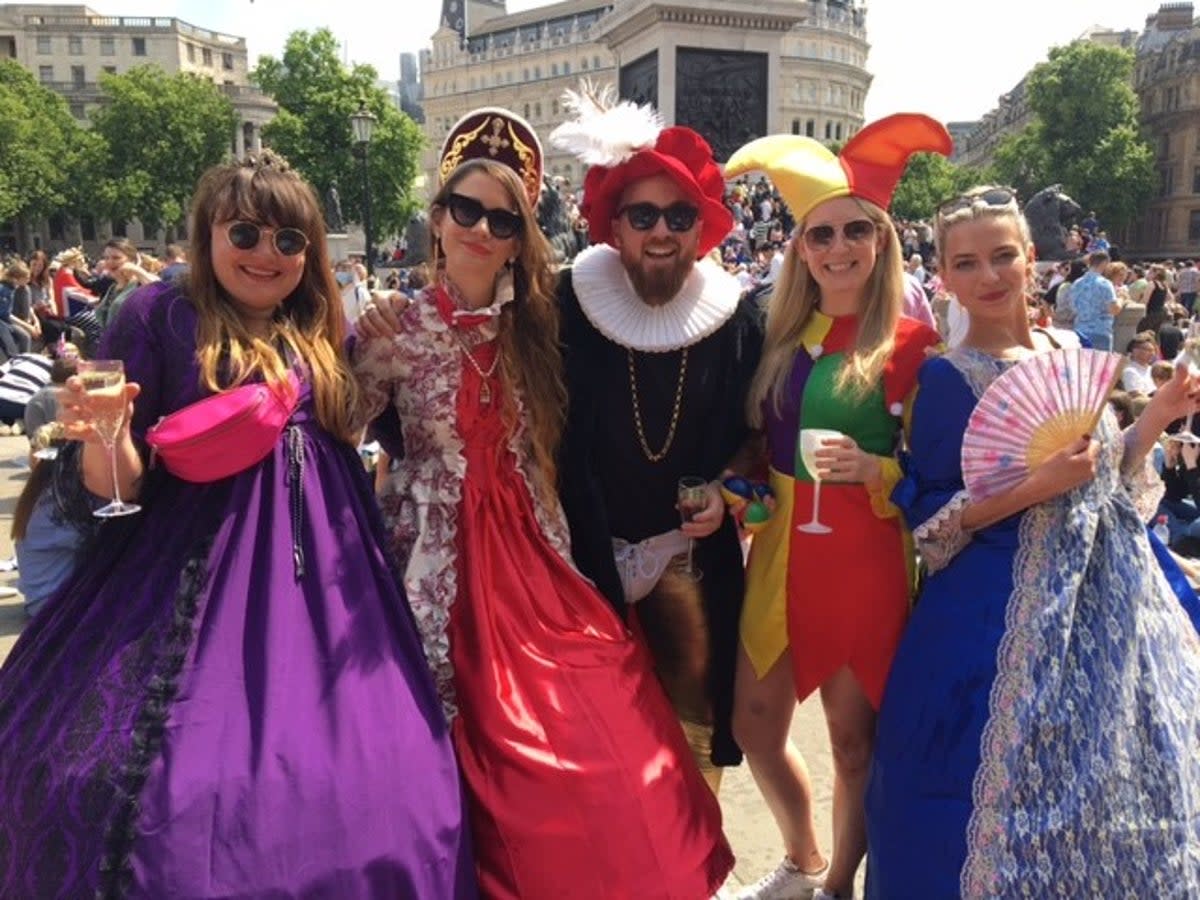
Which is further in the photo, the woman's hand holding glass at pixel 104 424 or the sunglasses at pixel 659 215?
the sunglasses at pixel 659 215

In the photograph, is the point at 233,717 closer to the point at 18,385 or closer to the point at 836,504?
the point at 836,504

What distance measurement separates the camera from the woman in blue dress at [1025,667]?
2.14 metres

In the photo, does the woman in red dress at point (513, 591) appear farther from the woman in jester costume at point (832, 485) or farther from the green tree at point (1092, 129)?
the green tree at point (1092, 129)

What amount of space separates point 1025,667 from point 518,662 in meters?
1.30

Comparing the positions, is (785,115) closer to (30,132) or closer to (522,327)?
(30,132)

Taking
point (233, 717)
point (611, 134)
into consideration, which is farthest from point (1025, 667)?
point (611, 134)

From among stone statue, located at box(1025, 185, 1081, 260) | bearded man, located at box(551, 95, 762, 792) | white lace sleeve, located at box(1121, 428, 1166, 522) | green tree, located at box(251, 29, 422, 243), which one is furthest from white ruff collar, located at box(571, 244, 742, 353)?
green tree, located at box(251, 29, 422, 243)

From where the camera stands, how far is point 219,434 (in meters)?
2.32

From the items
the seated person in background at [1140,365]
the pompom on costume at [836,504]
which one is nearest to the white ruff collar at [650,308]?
the pompom on costume at [836,504]

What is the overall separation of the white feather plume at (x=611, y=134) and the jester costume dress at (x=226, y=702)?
1.24 metres

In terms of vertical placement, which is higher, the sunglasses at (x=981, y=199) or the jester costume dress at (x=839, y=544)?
the sunglasses at (x=981, y=199)

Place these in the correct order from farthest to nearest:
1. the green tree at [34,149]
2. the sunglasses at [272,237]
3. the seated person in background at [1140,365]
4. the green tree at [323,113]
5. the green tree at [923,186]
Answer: the green tree at [923,186]
the green tree at [34,149]
the green tree at [323,113]
the seated person in background at [1140,365]
the sunglasses at [272,237]

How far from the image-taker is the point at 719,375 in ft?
10.1

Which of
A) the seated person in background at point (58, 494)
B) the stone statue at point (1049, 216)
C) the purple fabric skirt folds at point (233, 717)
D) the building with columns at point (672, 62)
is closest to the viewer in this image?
the purple fabric skirt folds at point (233, 717)
